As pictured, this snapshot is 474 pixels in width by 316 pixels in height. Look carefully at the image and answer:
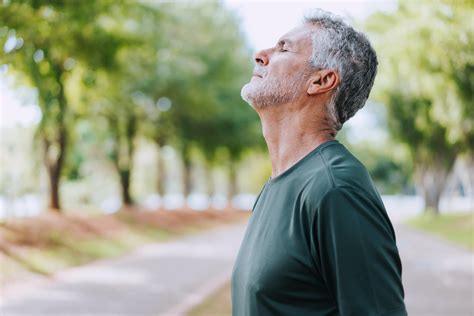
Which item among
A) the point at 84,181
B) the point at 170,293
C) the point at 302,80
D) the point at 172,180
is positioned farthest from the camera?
the point at 172,180

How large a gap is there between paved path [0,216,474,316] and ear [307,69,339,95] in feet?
25.4

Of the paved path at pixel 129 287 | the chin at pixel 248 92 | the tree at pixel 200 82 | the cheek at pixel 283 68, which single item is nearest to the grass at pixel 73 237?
the paved path at pixel 129 287

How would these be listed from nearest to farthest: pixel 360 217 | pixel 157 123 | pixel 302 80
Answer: pixel 360 217
pixel 302 80
pixel 157 123

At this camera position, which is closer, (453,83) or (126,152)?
(453,83)

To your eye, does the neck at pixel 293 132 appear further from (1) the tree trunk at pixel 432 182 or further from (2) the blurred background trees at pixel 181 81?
(1) the tree trunk at pixel 432 182

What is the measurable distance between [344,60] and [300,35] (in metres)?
0.20

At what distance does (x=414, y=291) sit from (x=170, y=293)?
4.17 metres

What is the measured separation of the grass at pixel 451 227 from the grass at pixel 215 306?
11334 millimetres

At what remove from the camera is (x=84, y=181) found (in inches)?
2164

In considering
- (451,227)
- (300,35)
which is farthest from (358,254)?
(451,227)

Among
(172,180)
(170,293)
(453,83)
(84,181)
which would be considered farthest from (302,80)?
(172,180)

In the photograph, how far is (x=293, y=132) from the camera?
2.04m

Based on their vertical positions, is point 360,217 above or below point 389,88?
below

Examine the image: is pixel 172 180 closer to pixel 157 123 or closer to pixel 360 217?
pixel 157 123
